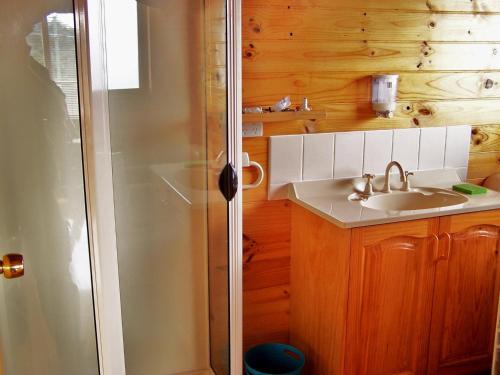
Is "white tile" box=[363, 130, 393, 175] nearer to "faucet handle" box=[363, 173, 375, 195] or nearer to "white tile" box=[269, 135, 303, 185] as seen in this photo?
"faucet handle" box=[363, 173, 375, 195]

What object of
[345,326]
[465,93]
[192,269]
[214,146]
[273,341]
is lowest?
[273,341]

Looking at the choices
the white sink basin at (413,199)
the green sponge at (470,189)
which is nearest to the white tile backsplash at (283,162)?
the white sink basin at (413,199)

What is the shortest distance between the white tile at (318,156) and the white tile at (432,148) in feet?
1.70

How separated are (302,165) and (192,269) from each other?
0.75 m

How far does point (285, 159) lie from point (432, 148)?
82 centimetres

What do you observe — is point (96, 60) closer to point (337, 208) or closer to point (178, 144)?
point (178, 144)

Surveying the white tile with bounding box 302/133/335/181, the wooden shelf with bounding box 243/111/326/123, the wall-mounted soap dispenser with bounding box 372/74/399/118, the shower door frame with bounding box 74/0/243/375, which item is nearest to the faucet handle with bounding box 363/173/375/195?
the white tile with bounding box 302/133/335/181

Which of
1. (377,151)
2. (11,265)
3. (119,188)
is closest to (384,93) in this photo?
(377,151)

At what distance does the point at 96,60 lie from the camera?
4.67 feet

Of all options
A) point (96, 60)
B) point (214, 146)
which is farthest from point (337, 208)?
point (96, 60)

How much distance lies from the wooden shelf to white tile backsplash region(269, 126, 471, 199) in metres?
0.17

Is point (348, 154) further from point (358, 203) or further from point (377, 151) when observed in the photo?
point (358, 203)

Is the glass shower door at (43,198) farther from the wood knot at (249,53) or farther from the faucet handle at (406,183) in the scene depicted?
the faucet handle at (406,183)

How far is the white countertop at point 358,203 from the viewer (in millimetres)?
2049
